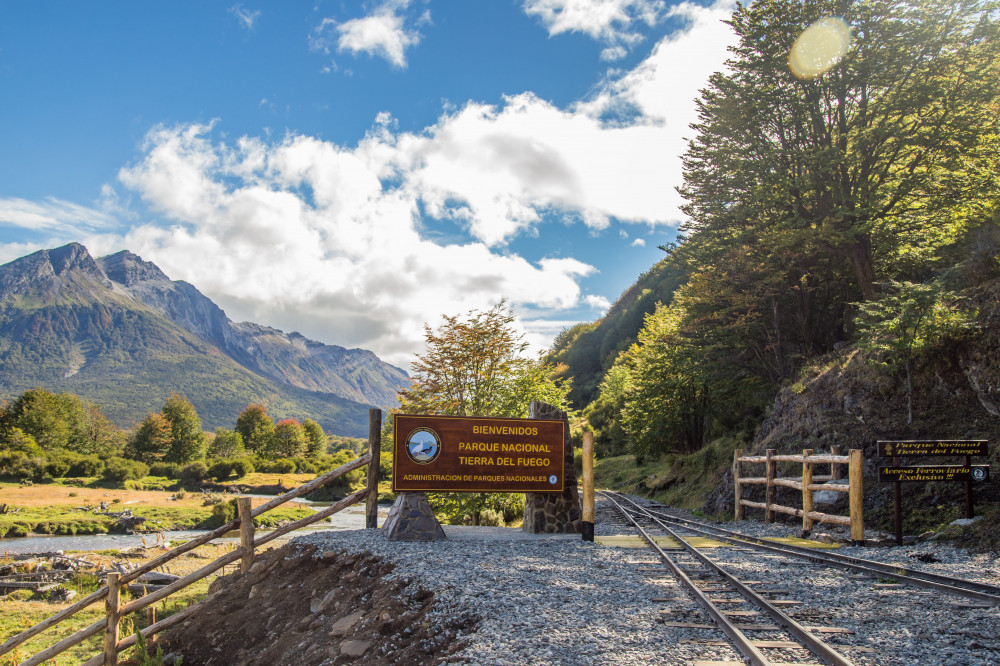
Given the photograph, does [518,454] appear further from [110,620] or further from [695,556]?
[110,620]

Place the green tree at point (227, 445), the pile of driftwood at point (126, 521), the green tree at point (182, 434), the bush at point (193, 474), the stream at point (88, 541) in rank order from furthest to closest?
the green tree at point (227, 445), the green tree at point (182, 434), the bush at point (193, 474), the pile of driftwood at point (126, 521), the stream at point (88, 541)

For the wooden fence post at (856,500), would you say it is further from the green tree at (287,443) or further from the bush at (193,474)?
the green tree at (287,443)

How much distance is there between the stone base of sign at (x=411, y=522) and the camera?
10.7 meters

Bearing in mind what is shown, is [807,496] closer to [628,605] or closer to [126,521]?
[628,605]

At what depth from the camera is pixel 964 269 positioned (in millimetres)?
17594

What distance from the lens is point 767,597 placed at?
7.45m

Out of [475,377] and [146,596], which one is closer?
[146,596]

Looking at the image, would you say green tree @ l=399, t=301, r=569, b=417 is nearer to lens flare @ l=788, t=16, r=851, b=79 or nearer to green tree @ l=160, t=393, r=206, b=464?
lens flare @ l=788, t=16, r=851, b=79

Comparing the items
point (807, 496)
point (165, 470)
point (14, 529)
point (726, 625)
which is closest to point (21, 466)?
point (165, 470)

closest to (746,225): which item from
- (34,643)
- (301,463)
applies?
(34,643)

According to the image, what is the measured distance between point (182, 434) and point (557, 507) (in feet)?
313

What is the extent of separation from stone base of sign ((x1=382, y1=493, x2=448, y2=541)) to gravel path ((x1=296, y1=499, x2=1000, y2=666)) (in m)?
0.30

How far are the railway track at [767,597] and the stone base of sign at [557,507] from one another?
1.70m

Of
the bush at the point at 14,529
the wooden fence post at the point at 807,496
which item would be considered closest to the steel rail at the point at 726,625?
the wooden fence post at the point at 807,496
